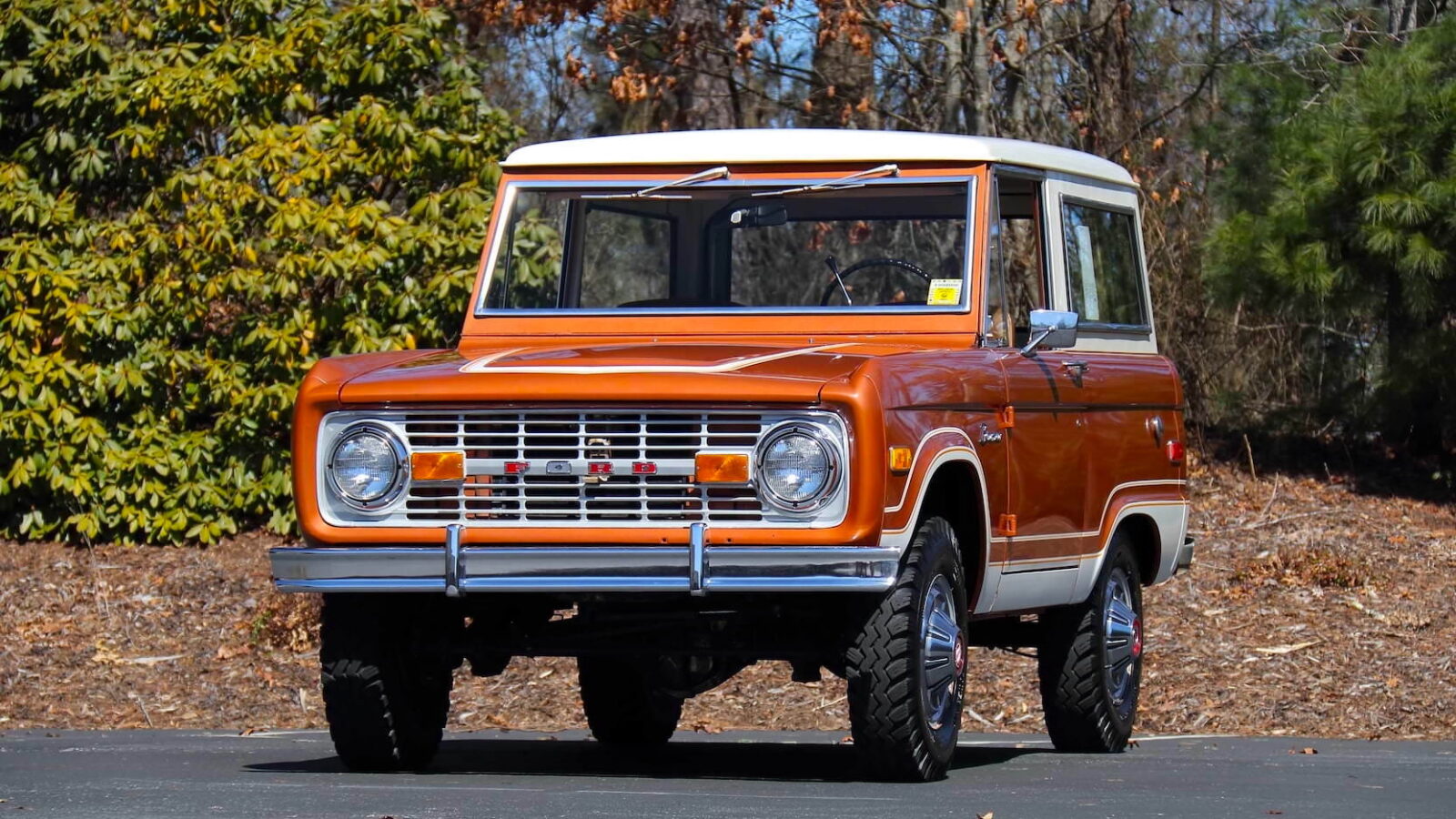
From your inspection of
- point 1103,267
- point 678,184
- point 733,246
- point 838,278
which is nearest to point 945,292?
point 838,278

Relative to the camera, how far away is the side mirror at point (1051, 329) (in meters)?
7.61

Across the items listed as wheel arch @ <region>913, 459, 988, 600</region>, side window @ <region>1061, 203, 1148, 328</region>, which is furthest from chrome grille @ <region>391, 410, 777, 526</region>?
side window @ <region>1061, 203, 1148, 328</region>

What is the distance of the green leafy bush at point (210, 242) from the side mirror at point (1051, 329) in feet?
22.5

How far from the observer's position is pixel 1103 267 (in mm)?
8992

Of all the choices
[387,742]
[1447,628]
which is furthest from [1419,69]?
[387,742]

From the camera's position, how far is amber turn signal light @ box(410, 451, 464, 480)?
265 inches

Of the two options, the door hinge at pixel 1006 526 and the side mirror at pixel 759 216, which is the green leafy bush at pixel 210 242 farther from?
the door hinge at pixel 1006 526

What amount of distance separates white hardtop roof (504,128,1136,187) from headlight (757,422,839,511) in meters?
1.81

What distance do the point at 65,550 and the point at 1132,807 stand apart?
9776 mm

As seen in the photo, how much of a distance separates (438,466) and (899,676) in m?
1.51

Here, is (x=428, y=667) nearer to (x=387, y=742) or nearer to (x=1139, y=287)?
(x=387, y=742)

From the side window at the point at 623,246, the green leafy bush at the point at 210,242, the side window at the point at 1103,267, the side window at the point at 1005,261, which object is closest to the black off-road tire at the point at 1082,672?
the side window at the point at 1103,267

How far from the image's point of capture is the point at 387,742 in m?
7.18

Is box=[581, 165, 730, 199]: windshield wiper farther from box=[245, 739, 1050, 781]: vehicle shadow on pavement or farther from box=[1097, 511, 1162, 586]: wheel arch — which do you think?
box=[1097, 511, 1162, 586]: wheel arch
